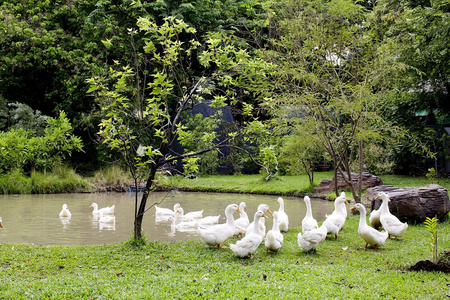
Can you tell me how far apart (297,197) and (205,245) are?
10.8 m

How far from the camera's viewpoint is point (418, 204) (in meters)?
11.5

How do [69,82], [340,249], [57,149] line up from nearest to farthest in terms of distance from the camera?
[340,249] → [57,149] → [69,82]

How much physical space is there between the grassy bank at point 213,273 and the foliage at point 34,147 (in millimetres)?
13101

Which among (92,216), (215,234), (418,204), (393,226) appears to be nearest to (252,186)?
(92,216)

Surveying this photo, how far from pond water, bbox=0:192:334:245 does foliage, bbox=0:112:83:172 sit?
106 inches

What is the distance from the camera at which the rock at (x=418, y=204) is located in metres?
11.5

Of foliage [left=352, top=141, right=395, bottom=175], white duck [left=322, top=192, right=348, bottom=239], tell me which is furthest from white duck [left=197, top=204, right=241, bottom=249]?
foliage [left=352, top=141, right=395, bottom=175]

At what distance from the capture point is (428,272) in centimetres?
698

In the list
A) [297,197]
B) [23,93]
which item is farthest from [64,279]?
[23,93]

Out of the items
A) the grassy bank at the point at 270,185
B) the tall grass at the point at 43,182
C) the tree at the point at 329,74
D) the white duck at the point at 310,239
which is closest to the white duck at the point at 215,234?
the white duck at the point at 310,239

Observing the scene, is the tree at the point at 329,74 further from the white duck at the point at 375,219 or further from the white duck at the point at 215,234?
the white duck at the point at 215,234

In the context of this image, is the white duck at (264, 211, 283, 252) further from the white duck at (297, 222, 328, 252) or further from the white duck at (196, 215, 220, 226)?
the white duck at (196, 215, 220, 226)

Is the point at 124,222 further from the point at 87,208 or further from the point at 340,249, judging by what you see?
the point at 340,249

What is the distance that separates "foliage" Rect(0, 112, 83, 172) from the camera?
20.7 meters
